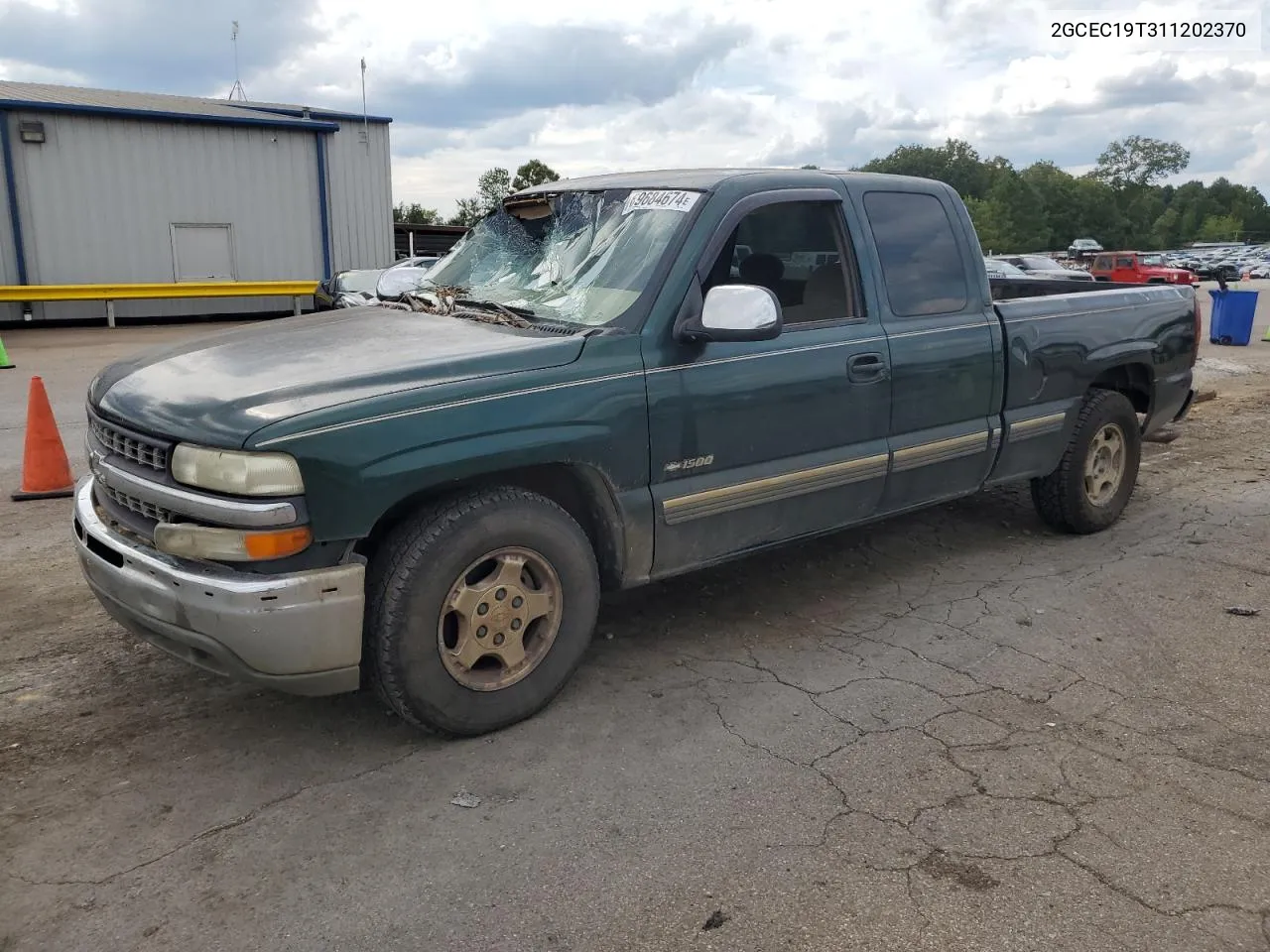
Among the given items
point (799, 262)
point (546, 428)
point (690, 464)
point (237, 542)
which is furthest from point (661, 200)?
point (237, 542)

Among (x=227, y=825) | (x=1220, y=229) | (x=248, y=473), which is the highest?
(x=1220, y=229)

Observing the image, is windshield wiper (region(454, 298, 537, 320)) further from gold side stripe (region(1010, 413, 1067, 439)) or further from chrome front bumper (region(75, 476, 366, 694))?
gold side stripe (region(1010, 413, 1067, 439))

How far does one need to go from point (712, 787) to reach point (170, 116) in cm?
2285

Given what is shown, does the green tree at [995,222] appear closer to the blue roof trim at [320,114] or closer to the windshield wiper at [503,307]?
the blue roof trim at [320,114]

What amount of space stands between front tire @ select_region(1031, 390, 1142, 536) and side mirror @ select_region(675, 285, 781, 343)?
2.72 m

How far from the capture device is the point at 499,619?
342 cm

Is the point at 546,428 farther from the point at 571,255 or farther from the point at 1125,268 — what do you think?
the point at 1125,268

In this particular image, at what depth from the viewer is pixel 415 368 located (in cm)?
327

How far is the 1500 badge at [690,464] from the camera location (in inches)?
149

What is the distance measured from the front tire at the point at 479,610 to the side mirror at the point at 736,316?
856mm

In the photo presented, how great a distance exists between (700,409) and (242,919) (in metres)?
2.24

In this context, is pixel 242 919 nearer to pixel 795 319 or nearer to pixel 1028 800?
pixel 1028 800

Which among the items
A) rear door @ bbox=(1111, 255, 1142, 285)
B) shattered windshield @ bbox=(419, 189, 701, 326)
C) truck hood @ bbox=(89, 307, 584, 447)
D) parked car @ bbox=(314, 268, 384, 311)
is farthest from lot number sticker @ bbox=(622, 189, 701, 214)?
rear door @ bbox=(1111, 255, 1142, 285)

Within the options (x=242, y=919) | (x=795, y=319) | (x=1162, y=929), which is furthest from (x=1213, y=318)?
(x=242, y=919)
